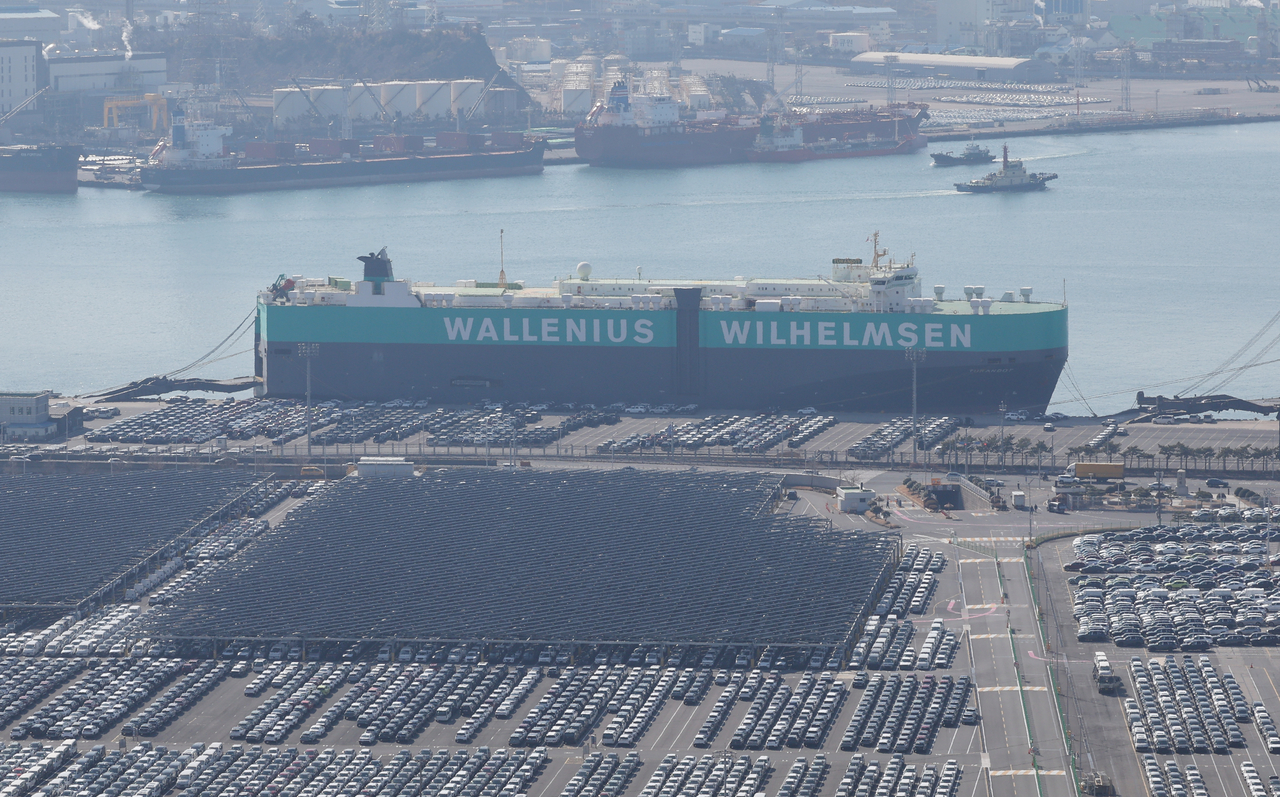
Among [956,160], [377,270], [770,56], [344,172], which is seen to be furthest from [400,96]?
[377,270]

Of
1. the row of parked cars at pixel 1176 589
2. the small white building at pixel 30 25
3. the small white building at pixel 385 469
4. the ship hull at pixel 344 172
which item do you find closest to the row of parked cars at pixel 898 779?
the row of parked cars at pixel 1176 589

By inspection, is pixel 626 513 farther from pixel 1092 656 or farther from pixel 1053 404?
pixel 1053 404

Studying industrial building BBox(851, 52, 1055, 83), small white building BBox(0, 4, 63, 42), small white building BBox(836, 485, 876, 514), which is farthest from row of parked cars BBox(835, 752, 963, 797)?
small white building BBox(0, 4, 63, 42)

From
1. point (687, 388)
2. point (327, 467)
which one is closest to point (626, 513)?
point (327, 467)

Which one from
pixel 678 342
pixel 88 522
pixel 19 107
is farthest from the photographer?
pixel 19 107

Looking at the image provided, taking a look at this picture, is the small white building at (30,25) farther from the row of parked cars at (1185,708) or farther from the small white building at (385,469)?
the row of parked cars at (1185,708)

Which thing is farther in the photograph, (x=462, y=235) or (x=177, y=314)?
(x=462, y=235)

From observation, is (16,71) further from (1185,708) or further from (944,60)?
(1185,708)

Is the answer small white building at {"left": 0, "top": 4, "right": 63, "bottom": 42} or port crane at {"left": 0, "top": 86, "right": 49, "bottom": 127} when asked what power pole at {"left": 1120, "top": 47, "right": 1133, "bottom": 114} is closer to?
port crane at {"left": 0, "top": 86, "right": 49, "bottom": 127}
